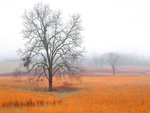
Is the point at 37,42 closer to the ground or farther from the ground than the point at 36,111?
farther from the ground

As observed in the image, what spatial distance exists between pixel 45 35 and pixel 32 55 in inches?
136

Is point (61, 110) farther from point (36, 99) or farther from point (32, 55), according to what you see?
point (32, 55)

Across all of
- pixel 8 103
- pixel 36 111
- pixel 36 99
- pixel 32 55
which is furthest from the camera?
pixel 32 55

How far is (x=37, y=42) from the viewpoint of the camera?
4397cm

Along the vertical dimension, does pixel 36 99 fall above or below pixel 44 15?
below

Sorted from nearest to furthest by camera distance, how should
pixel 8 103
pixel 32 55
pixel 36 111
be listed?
pixel 36 111
pixel 8 103
pixel 32 55

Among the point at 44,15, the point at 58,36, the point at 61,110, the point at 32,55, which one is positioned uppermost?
the point at 44,15

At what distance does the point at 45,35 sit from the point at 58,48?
8.74 feet

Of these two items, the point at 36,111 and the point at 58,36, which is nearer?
the point at 36,111

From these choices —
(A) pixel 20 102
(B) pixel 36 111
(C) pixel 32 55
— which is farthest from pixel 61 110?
Result: (C) pixel 32 55

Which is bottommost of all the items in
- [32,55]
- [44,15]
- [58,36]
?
[32,55]

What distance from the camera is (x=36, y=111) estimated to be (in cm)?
2105

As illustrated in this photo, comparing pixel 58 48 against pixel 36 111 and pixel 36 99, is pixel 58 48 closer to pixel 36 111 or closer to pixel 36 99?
pixel 36 99

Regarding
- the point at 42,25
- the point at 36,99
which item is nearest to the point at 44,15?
the point at 42,25
